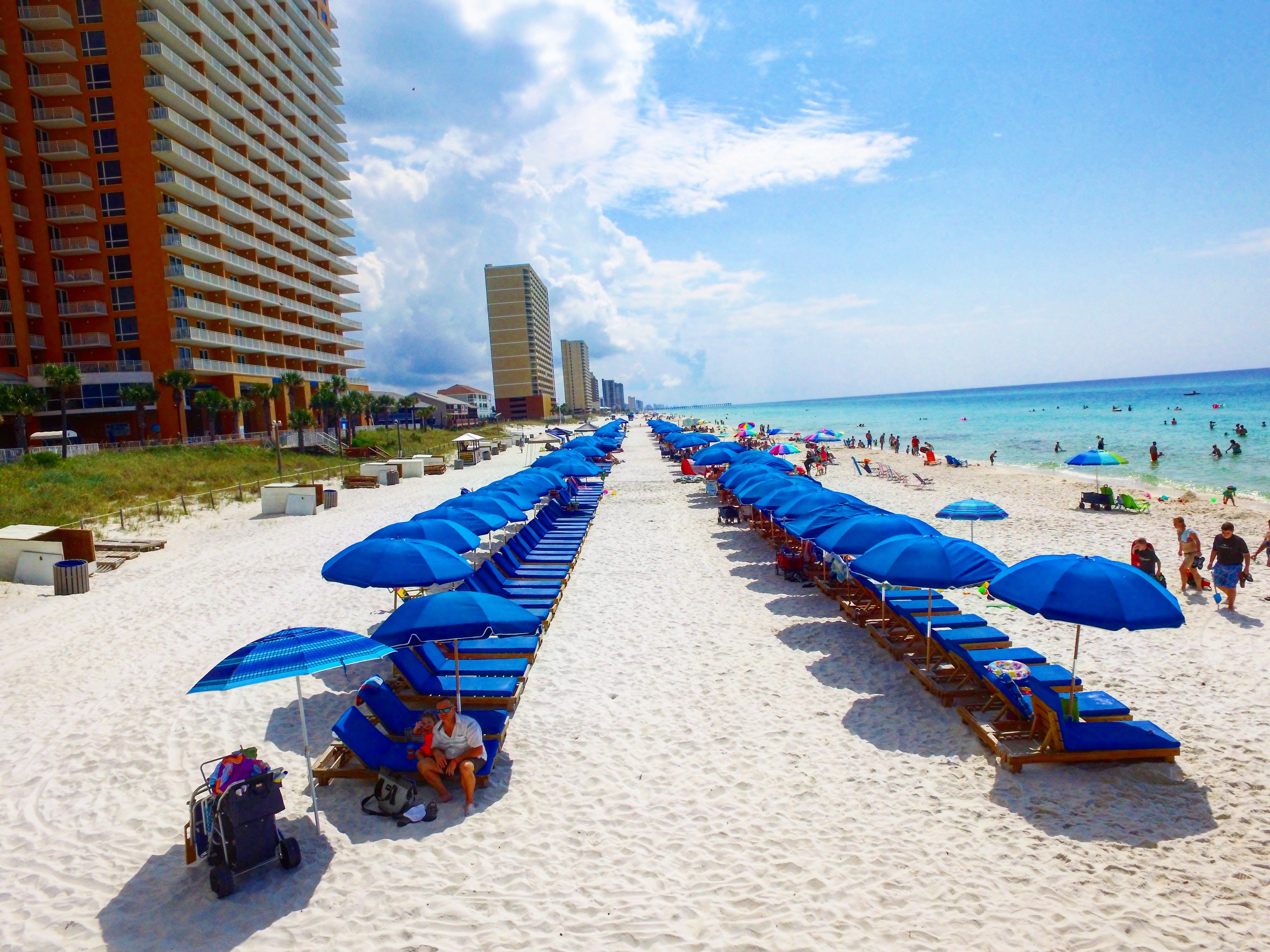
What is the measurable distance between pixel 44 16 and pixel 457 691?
5565 centimetres

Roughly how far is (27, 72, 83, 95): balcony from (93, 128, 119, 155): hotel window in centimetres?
233

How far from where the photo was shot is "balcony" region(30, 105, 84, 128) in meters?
40.4

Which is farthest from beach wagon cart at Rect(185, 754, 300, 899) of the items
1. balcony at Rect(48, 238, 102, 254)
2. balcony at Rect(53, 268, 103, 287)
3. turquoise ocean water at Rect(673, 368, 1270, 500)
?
balcony at Rect(48, 238, 102, 254)

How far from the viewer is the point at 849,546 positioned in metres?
8.68

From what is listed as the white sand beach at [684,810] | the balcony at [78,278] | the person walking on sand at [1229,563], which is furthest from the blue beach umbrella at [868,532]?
the balcony at [78,278]

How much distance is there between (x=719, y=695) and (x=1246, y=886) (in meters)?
4.33

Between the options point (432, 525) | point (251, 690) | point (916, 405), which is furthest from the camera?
point (916, 405)

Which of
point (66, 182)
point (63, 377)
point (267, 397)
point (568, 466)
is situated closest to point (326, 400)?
point (267, 397)

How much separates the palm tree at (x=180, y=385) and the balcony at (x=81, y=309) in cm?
531

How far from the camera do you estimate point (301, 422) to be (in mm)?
41906

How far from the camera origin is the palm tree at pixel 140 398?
3741cm

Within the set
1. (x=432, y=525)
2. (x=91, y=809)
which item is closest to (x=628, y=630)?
(x=432, y=525)

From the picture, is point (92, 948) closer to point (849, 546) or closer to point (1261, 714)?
point (849, 546)

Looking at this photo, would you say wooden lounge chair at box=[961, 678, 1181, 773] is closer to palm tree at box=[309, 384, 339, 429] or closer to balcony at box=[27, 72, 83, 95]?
palm tree at box=[309, 384, 339, 429]
